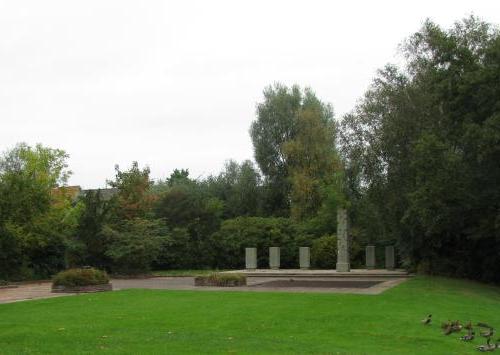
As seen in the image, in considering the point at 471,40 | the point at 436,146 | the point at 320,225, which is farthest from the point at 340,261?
the point at 471,40

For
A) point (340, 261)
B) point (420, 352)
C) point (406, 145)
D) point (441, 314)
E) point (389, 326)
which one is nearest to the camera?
point (420, 352)

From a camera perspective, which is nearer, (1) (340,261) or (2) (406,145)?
(2) (406,145)

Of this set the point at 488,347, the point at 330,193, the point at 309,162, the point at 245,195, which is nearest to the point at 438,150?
the point at 488,347

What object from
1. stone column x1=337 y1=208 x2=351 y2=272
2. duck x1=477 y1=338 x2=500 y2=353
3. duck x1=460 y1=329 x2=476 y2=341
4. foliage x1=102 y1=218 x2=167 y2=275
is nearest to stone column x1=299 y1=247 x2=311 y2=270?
stone column x1=337 y1=208 x2=351 y2=272

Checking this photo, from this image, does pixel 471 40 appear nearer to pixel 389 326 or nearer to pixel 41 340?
pixel 389 326

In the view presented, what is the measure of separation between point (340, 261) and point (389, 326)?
23.9 m

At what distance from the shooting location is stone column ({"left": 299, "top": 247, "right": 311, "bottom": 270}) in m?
41.6

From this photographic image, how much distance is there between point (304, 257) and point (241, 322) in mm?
28366

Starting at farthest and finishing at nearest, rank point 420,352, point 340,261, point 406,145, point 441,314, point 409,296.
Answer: point 340,261 → point 406,145 → point 409,296 → point 441,314 → point 420,352

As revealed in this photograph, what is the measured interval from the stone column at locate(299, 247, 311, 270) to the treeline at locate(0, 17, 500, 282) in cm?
177

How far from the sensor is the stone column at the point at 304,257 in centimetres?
4156

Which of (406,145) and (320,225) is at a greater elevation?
(406,145)

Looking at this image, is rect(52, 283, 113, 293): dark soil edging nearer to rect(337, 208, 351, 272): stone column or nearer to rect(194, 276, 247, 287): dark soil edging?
rect(194, 276, 247, 287): dark soil edging

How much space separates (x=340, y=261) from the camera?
3688 cm
